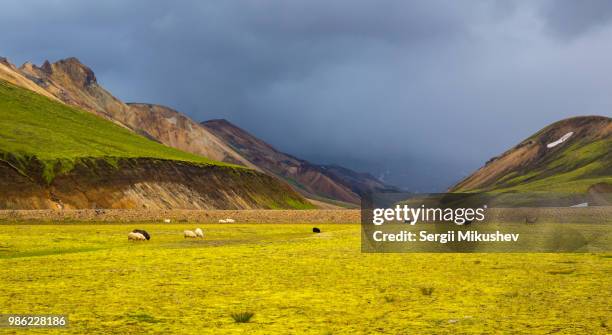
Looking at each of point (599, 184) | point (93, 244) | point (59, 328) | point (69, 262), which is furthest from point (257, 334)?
point (599, 184)

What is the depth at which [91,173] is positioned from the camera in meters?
131

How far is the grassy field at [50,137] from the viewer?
131 m

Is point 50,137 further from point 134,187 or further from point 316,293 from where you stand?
point 316,293

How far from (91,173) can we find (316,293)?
404 feet

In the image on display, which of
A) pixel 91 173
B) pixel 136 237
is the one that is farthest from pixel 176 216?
pixel 136 237

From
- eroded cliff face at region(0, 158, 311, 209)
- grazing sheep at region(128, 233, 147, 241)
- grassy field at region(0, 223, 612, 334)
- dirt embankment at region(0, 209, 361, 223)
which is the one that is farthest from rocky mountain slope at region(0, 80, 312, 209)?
grassy field at region(0, 223, 612, 334)

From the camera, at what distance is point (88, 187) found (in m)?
127

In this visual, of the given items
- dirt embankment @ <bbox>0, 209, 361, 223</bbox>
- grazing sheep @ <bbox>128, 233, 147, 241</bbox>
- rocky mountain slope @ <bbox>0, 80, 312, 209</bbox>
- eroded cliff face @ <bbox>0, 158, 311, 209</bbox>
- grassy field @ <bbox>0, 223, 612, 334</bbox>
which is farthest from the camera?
rocky mountain slope @ <bbox>0, 80, 312, 209</bbox>

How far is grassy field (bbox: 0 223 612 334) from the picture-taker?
13.3 meters

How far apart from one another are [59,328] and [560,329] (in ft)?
36.0

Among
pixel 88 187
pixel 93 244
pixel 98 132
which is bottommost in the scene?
pixel 93 244

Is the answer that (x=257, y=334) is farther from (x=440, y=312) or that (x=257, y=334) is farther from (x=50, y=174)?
(x=50, y=174)

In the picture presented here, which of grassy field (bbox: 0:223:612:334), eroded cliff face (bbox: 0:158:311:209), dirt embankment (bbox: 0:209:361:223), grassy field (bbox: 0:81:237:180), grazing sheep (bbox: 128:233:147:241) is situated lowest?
grassy field (bbox: 0:223:612:334)

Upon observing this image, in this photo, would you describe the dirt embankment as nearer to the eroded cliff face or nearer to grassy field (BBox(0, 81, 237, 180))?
the eroded cliff face
